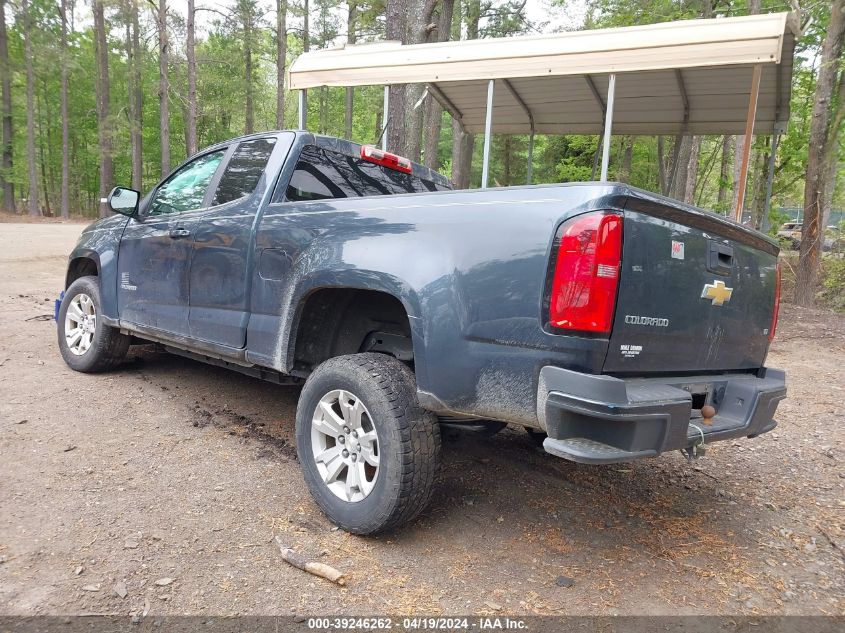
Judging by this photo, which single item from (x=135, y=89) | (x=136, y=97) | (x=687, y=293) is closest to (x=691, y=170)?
(x=687, y=293)

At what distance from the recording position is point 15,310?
24.3ft

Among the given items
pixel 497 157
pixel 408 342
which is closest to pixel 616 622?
pixel 408 342

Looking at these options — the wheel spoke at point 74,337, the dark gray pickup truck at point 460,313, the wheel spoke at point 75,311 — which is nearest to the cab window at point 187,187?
the dark gray pickup truck at point 460,313

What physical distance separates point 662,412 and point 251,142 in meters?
3.19

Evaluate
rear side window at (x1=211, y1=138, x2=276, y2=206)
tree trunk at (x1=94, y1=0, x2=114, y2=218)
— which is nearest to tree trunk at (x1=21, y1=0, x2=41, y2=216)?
tree trunk at (x1=94, y1=0, x2=114, y2=218)

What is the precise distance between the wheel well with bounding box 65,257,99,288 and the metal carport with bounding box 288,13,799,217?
8.39ft

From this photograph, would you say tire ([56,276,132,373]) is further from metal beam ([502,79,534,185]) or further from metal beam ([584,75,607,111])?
metal beam ([584,75,607,111])

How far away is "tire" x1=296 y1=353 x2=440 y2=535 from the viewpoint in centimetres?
255

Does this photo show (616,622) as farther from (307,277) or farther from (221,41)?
(221,41)

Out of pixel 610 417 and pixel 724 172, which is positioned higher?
pixel 724 172

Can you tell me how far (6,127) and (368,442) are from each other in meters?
36.4

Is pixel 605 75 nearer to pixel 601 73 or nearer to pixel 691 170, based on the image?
pixel 601 73

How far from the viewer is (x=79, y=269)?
18.2 feet

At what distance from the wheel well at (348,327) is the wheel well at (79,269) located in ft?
11.1
